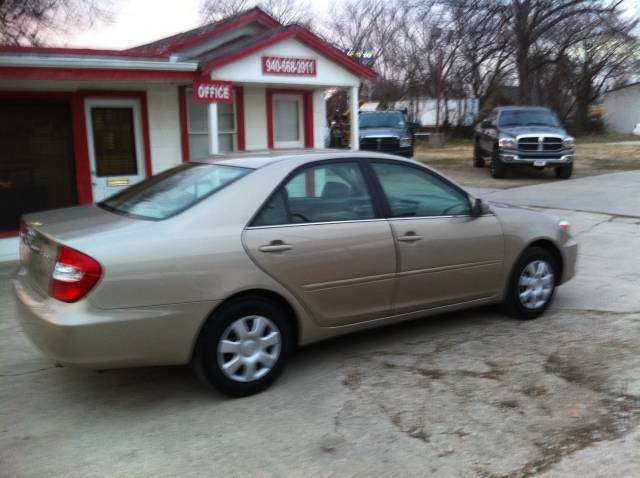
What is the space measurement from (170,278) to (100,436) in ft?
3.29

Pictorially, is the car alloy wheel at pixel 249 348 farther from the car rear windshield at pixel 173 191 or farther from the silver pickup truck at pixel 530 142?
the silver pickup truck at pixel 530 142

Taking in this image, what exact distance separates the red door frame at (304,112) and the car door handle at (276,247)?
7.22m

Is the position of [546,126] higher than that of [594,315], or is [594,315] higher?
[546,126]

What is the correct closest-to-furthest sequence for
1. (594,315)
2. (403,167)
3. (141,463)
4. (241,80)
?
1. (141,463)
2. (403,167)
3. (594,315)
4. (241,80)

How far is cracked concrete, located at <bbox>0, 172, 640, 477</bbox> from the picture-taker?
320cm

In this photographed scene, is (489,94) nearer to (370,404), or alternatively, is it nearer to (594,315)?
(594,315)

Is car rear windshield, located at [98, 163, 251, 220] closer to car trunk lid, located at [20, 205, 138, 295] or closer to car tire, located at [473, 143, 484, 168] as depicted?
car trunk lid, located at [20, 205, 138, 295]

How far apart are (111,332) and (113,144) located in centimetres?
667

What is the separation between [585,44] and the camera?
116 ft

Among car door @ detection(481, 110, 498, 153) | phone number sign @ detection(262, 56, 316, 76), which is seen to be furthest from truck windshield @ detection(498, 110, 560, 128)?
phone number sign @ detection(262, 56, 316, 76)

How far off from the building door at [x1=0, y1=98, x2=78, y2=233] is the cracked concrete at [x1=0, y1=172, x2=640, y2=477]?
4.00 meters

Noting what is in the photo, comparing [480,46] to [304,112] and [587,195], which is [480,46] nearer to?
[587,195]

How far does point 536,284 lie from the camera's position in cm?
533

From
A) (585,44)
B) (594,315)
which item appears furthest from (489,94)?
(594,315)
